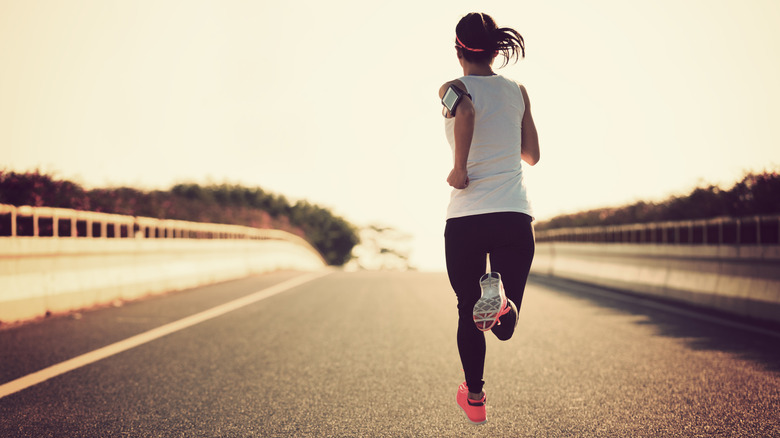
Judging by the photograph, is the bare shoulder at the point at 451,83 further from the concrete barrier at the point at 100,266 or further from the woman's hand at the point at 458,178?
the concrete barrier at the point at 100,266

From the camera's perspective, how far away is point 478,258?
152 inches

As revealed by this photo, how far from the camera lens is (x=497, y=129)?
3936 mm

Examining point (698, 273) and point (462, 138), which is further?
point (698, 273)

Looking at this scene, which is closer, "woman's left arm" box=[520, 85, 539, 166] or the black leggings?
the black leggings

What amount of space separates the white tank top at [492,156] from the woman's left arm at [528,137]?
19 cm

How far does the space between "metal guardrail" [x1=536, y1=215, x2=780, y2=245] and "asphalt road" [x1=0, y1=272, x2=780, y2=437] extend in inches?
73.6

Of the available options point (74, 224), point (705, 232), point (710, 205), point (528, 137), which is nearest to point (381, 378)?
point (528, 137)

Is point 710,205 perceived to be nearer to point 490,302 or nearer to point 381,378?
point 381,378

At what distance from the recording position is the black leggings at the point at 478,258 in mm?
3854

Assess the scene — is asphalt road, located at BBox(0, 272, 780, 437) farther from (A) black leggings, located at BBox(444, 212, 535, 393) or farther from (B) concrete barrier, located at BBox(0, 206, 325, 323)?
(A) black leggings, located at BBox(444, 212, 535, 393)

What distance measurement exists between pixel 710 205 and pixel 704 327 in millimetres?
5577

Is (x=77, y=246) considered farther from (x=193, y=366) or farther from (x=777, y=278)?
(x=777, y=278)

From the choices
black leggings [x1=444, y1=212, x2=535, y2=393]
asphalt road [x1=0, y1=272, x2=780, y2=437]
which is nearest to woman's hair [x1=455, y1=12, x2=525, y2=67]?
black leggings [x1=444, y1=212, x2=535, y2=393]

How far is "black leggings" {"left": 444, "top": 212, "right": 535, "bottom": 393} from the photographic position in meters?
3.85
